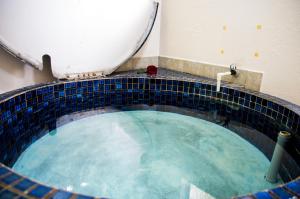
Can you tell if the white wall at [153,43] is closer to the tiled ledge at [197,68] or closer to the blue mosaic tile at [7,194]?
the tiled ledge at [197,68]

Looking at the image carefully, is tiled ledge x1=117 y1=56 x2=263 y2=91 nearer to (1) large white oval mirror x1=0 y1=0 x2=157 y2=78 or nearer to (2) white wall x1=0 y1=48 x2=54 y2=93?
(1) large white oval mirror x1=0 y1=0 x2=157 y2=78

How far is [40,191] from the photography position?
81cm

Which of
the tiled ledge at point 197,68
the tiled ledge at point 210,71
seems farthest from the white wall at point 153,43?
the tiled ledge at point 210,71

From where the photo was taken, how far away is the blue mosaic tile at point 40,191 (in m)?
0.79

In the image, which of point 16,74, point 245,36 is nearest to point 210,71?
point 245,36

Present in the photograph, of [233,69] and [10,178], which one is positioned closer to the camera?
[10,178]

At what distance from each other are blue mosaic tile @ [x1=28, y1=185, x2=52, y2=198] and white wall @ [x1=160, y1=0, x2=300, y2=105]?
2.04 m

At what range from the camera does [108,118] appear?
2.18 meters

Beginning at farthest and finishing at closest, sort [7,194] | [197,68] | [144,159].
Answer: [197,68], [144,159], [7,194]

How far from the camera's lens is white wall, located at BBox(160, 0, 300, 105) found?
1.99m

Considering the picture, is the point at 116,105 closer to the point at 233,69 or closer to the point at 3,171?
the point at 233,69

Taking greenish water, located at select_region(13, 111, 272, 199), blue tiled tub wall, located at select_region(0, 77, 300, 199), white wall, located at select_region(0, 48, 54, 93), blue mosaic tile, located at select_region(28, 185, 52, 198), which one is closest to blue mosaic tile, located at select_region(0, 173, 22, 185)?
blue tiled tub wall, located at select_region(0, 77, 300, 199)

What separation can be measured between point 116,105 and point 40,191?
1596 millimetres

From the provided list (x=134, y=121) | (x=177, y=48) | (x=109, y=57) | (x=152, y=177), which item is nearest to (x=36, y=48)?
(x=109, y=57)
